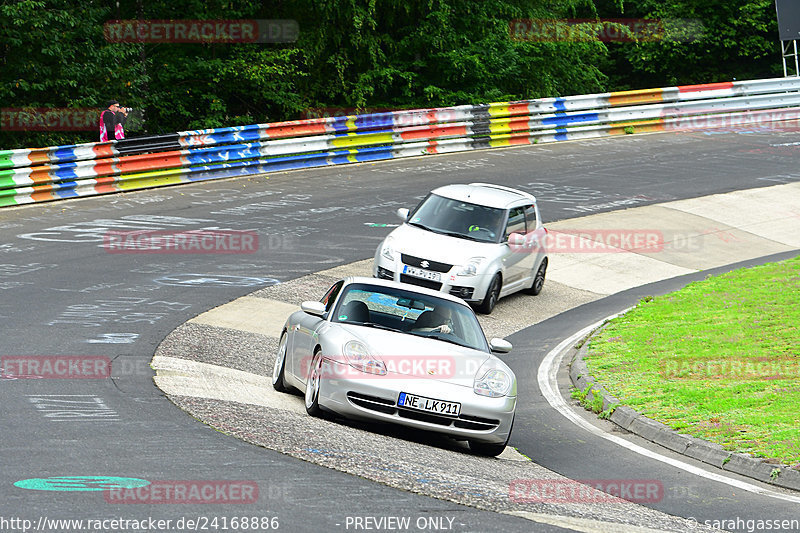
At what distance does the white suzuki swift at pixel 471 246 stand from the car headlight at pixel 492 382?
651 cm

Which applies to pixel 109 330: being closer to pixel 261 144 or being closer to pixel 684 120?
pixel 261 144

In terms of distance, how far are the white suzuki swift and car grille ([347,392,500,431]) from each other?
6922 mm

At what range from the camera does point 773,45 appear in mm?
43250

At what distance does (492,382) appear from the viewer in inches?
388

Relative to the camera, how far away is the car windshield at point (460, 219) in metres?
17.4

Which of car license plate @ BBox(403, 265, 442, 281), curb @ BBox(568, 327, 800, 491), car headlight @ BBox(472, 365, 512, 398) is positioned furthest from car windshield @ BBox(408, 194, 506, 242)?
car headlight @ BBox(472, 365, 512, 398)

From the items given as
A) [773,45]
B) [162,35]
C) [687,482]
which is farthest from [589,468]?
[773,45]

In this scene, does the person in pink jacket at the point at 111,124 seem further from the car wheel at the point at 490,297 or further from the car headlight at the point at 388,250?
the car wheel at the point at 490,297

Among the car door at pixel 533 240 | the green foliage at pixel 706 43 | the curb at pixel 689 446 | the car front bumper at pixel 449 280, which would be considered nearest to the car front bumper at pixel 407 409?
the curb at pixel 689 446

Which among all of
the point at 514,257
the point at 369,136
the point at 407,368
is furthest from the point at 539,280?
the point at 369,136

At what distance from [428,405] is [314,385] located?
121 centimetres

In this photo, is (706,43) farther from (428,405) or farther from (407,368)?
(428,405)

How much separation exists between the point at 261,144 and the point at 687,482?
712 inches

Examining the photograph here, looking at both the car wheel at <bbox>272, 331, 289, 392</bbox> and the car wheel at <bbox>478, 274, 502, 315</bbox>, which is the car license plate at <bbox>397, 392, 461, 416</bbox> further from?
the car wheel at <bbox>478, 274, 502, 315</bbox>
